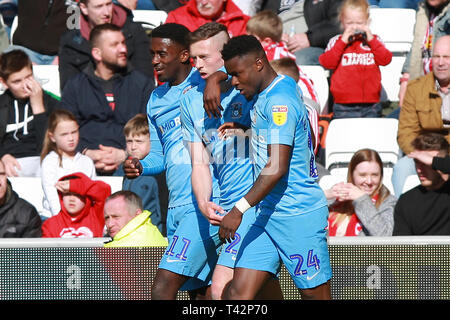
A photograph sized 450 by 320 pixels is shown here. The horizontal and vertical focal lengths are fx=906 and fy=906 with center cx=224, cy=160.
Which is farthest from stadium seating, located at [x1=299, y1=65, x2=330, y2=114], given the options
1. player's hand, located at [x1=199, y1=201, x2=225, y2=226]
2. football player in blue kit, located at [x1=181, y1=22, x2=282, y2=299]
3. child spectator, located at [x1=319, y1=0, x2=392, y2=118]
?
player's hand, located at [x1=199, y1=201, x2=225, y2=226]

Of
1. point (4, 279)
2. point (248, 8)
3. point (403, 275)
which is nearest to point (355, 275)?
point (403, 275)

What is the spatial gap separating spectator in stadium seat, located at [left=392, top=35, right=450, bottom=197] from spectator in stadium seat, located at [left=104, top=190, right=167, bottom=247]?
2.79 meters

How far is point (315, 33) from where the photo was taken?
34.1ft

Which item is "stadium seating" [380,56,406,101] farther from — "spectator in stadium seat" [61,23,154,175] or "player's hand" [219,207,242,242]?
Answer: "player's hand" [219,207,242,242]

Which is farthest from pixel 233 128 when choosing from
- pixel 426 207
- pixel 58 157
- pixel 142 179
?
pixel 58 157

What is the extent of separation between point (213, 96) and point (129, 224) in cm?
153

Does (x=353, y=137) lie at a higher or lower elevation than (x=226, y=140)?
lower

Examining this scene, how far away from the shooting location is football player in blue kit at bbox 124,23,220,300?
590 centimetres

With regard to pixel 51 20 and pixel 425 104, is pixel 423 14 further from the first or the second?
pixel 51 20

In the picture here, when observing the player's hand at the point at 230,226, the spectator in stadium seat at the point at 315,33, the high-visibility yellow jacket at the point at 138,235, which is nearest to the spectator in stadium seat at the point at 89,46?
the spectator in stadium seat at the point at 315,33

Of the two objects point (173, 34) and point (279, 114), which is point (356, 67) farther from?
point (279, 114)

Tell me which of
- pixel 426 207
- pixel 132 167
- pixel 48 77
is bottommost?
Result: pixel 426 207

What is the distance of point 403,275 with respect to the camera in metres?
6.17
